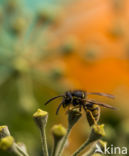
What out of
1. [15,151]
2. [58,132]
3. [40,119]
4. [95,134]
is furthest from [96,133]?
[15,151]

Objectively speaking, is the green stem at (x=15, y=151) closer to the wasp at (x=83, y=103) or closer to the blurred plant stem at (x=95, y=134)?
the blurred plant stem at (x=95, y=134)

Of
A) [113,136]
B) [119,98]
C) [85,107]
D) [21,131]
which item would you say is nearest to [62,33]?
[119,98]

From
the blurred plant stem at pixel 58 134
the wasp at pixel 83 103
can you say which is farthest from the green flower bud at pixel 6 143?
the wasp at pixel 83 103

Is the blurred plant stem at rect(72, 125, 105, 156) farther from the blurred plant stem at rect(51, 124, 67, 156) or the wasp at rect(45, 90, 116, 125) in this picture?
the wasp at rect(45, 90, 116, 125)

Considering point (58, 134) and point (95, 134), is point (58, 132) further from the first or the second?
point (95, 134)

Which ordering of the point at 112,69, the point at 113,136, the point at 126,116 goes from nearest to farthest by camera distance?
1. the point at 113,136
2. the point at 126,116
3. the point at 112,69

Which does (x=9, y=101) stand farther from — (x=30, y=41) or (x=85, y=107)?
(x=85, y=107)

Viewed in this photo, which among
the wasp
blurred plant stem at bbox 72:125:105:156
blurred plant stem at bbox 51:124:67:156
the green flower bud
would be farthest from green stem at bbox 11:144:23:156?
the wasp

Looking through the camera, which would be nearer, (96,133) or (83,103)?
(96,133)

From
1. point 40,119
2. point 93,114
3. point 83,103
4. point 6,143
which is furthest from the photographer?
point 83,103
